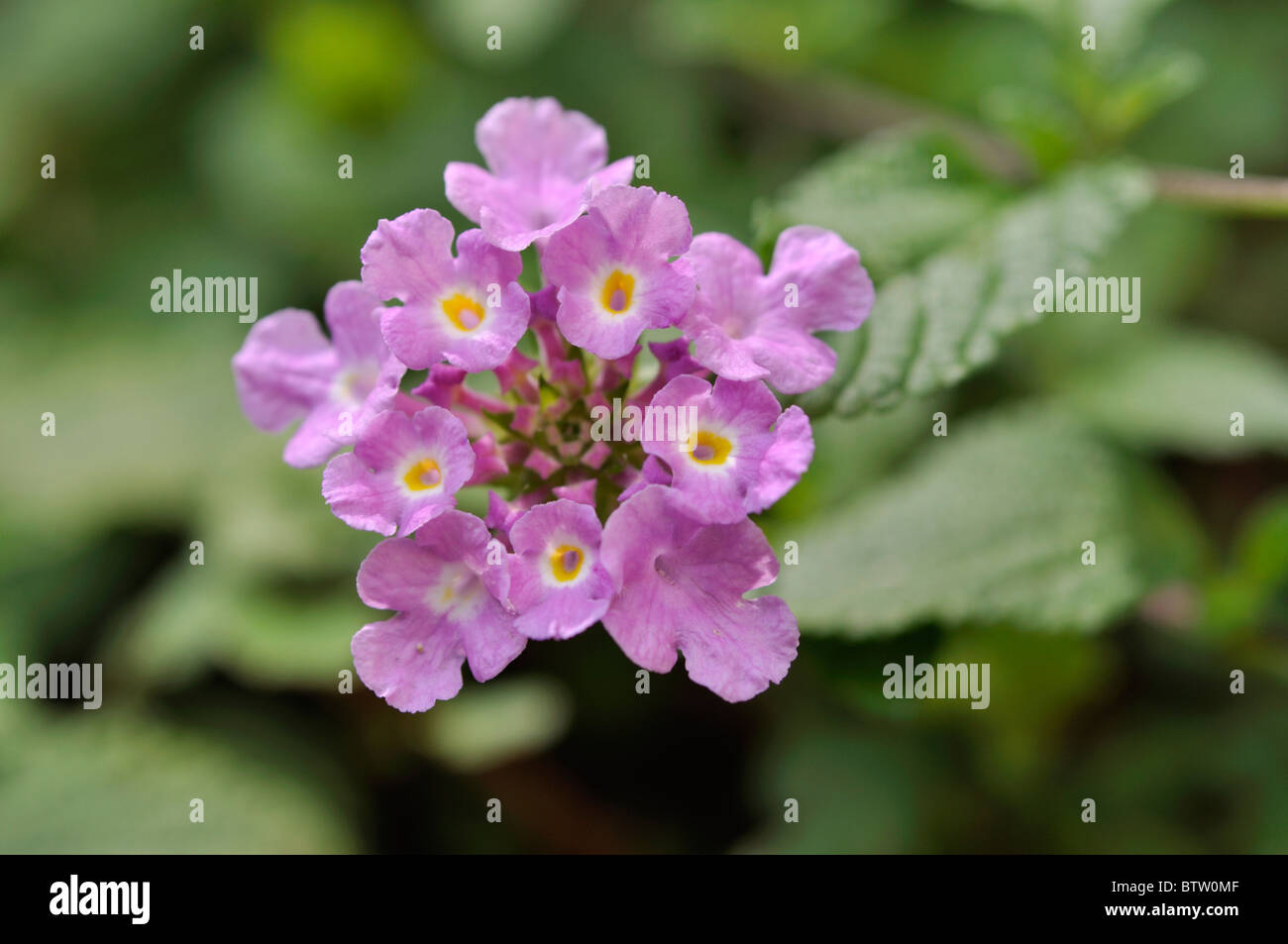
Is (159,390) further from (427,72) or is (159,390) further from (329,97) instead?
(427,72)

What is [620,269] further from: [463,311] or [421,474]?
[421,474]

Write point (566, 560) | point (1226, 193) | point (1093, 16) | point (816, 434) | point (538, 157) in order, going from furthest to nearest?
point (816, 434) → point (1093, 16) → point (1226, 193) → point (538, 157) → point (566, 560)

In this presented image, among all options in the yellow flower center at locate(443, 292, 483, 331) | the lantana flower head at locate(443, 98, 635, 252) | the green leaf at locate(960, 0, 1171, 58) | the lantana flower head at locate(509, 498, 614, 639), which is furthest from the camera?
the green leaf at locate(960, 0, 1171, 58)

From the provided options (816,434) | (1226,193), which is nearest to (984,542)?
(816,434)

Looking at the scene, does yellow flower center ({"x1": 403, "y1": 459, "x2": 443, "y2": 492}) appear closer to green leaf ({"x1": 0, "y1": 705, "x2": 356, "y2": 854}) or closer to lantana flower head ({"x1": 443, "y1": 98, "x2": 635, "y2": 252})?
lantana flower head ({"x1": 443, "y1": 98, "x2": 635, "y2": 252})

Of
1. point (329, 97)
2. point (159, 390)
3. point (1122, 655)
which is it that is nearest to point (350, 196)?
point (329, 97)

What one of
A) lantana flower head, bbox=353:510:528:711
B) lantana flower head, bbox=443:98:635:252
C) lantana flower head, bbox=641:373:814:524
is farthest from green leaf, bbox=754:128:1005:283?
lantana flower head, bbox=353:510:528:711
